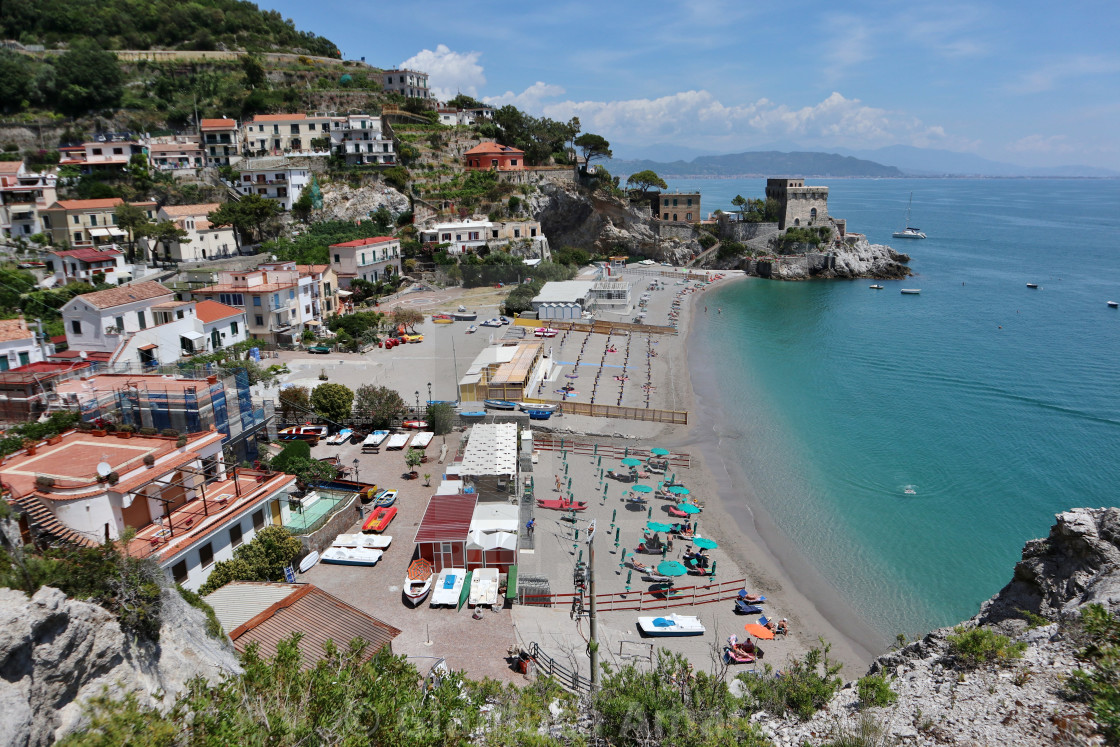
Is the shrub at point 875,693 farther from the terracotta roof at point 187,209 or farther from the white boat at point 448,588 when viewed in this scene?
the terracotta roof at point 187,209

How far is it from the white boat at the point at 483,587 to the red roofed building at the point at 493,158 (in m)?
54.4

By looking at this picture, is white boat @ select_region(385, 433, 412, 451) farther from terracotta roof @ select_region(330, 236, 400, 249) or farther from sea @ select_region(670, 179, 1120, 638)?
terracotta roof @ select_region(330, 236, 400, 249)

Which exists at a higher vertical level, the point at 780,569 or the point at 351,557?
the point at 351,557

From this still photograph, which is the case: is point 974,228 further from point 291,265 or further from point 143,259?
point 143,259

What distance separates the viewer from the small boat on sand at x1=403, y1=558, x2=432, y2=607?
15.2 m

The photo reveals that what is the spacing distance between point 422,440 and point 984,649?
66.1 ft

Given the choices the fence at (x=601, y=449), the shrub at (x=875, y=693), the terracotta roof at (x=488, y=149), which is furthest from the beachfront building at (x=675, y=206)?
the shrub at (x=875, y=693)

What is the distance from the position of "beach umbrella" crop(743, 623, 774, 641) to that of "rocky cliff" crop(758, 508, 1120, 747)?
13.8ft

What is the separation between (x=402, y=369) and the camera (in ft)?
111

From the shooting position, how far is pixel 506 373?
29141 millimetres

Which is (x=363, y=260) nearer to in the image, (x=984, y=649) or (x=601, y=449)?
(x=601, y=449)

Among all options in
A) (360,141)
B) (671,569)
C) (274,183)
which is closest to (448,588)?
(671,569)

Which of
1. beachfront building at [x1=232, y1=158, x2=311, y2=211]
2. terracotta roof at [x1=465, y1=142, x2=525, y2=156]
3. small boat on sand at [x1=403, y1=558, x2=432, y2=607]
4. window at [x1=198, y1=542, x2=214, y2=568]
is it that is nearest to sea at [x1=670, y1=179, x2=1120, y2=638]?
small boat on sand at [x1=403, y1=558, x2=432, y2=607]

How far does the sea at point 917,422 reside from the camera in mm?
19422
